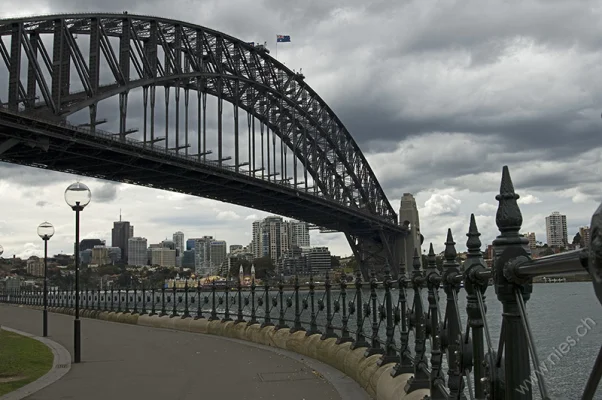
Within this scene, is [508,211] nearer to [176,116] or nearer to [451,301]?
[451,301]

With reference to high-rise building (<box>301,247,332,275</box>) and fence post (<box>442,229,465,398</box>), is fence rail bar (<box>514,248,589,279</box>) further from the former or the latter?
high-rise building (<box>301,247,332,275</box>)

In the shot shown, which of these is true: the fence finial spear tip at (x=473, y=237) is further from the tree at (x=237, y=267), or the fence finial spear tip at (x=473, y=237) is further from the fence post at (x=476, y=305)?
the tree at (x=237, y=267)

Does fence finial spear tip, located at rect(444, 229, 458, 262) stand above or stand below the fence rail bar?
above

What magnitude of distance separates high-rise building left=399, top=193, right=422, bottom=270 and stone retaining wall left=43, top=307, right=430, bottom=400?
192 feet

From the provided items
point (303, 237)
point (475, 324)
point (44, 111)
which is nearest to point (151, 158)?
point (44, 111)

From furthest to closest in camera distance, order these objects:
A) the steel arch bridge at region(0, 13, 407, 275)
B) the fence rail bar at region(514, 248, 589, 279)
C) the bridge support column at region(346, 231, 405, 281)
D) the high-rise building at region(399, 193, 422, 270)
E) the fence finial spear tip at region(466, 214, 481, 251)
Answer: the high-rise building at region(399, 193, 422, 270)
the bridge support column at region(346, 231, 405, 281)
the steel arch bridge at region(0, 13, 407, 275)
the fence finial spear tip at region(466, 214, 481, 251)
the fence rail bar at region(514, 248, 589, 279)

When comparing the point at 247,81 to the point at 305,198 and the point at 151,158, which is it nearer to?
the point at 305,198

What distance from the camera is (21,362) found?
9.84 meters

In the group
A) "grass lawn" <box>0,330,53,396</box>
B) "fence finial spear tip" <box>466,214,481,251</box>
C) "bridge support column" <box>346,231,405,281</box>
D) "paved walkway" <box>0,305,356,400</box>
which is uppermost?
"bridge support column" <box>346,231,405,281</box>

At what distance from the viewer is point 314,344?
390 inches

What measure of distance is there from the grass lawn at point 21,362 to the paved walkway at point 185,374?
1.45ft

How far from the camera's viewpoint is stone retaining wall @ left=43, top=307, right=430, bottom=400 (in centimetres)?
565

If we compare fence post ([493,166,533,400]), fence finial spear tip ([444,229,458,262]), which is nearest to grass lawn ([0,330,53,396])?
fence finial spear tip ([444,229,458,262])

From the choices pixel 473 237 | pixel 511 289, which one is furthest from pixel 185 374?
pixel 511 289
